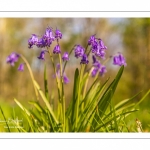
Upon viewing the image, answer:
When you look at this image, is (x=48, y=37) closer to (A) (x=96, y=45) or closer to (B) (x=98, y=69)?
(A) (x=96, y=45)

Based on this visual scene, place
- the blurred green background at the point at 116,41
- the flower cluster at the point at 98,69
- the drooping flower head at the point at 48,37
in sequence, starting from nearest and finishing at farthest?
1. the drooping flower head at the point at 48,37
2. the flower cluster at the point at 98,69
3. the blurred green background at the point at 116,41

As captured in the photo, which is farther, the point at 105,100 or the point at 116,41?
the point at 116,41

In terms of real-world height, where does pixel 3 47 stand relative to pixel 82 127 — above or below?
above

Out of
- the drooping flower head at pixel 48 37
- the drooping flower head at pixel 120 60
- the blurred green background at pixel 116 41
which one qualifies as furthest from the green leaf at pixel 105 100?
the blurred green background at pixel 116 41

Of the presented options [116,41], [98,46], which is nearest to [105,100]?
[98,46]

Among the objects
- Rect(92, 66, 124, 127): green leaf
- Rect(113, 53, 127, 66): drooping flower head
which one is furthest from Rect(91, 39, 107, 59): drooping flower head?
Rect(113, 53, 127, 66): drooping flower head

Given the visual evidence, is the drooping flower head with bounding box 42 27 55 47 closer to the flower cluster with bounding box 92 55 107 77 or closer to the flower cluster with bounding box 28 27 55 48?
the flower cluster with bounding box 28 27 55 48

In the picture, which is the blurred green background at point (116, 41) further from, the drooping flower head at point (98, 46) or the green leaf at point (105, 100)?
the drooping flower head at point (98, 46)
